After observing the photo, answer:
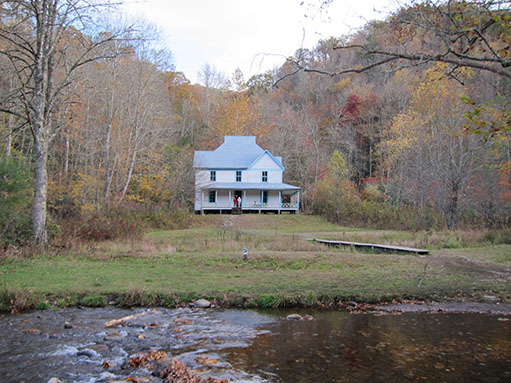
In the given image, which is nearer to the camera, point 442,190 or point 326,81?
point 442,190

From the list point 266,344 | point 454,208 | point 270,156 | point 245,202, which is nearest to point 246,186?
point 245,202

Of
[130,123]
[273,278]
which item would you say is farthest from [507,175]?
[130,123]

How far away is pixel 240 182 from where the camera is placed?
46.8 metres

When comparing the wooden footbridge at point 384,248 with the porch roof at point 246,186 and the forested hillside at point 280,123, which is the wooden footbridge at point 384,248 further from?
the porch roof at point 246,186

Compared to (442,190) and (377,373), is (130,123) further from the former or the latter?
(377,373)

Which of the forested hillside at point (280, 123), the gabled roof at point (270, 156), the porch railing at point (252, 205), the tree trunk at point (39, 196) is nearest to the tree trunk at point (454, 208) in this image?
the forested hillside at point (280, 123)

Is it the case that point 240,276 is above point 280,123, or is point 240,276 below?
below

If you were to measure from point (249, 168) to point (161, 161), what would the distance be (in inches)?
374

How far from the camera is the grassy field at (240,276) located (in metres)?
9.81

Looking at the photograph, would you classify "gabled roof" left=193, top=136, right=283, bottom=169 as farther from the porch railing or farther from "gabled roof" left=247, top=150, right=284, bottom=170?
the porch railing

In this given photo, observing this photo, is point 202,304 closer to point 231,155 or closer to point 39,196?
point 39,196

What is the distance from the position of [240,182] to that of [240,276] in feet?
114

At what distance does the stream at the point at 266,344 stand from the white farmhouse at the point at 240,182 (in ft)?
119

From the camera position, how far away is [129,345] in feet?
23.0
